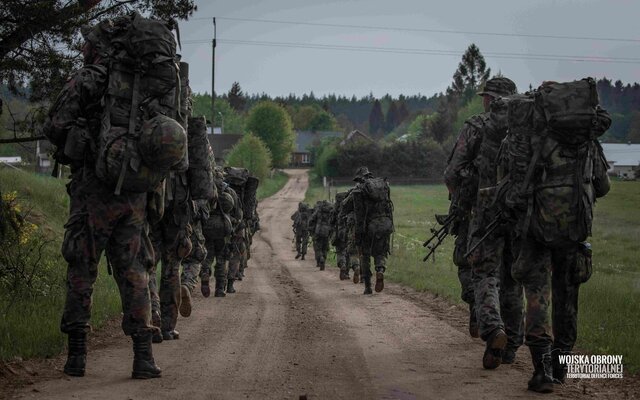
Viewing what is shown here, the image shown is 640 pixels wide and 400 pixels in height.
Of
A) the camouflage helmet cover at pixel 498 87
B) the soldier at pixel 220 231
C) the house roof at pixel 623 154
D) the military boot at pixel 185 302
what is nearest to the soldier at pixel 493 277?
the camouflage helmet cover at pixel 498 87

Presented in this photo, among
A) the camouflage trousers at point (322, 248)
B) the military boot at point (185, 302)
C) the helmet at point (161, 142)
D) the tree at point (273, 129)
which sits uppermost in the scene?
the tree at point (273, 129)

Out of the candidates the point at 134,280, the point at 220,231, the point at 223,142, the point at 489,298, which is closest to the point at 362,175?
the point at 220,231

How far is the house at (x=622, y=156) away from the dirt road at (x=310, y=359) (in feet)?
378

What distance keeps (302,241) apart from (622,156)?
352ft

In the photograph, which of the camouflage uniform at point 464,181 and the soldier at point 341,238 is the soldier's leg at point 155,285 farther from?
the soldier at point 341,238

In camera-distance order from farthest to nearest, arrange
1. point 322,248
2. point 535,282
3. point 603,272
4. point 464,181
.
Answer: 1. point 322,248
2. point 603,272
3. point 464,181
4. point 535,282

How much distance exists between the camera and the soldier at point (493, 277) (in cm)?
906

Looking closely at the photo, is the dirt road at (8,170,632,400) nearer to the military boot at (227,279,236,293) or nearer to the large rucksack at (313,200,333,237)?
the military boot at (227,279,236,293)

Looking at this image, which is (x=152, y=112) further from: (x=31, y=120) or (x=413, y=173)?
(x=413, y=173)

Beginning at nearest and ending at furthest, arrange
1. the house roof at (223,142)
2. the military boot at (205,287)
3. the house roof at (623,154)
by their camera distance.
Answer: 1. the military boot at (205,287)
2. the house roof at (223,142)
3. the house roof at (623,154)

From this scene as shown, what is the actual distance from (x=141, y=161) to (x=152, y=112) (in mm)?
473

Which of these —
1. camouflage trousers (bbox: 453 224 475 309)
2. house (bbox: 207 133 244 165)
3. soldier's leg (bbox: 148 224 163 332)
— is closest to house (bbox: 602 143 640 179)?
house (bbox: 207 133 244 165)

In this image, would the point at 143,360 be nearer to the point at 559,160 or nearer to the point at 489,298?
the point at 489,298

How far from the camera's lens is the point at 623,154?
136875 mm
